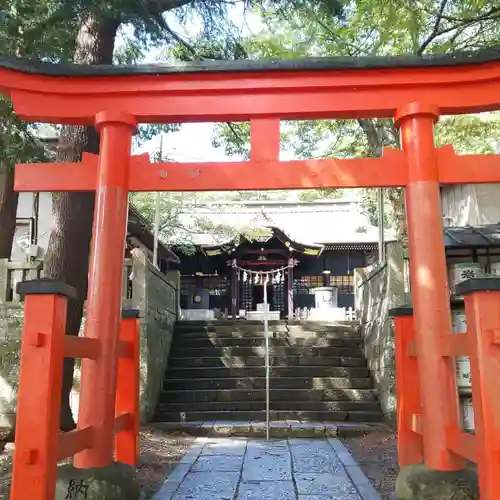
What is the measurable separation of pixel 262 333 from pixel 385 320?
3313 millimetres

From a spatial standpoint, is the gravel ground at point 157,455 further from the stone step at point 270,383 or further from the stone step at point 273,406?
the stone step at point 270,383

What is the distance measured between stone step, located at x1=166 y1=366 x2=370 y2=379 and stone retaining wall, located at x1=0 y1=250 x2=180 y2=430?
47 cm

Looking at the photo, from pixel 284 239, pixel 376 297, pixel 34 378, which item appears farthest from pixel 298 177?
pixel 284 239

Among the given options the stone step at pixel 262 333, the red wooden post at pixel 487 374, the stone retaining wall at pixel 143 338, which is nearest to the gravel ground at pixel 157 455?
the stone retaining wall at pixel 143 338

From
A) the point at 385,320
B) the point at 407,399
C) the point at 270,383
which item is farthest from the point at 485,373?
the point at 270,383

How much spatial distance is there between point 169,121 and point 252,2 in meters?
3.41

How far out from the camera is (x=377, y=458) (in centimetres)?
613

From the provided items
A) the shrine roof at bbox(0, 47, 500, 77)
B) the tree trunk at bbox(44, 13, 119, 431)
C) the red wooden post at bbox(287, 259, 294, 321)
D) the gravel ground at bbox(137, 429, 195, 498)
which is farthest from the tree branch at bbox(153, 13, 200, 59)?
the red wooden post at bbox(287, 259, 294, 321)

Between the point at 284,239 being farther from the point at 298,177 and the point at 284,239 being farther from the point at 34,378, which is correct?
the point at 34,378

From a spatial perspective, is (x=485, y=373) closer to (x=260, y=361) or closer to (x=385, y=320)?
(x=385, y=320)

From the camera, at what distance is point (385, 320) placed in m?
8.62

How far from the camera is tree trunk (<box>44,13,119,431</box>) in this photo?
6477 millimetres

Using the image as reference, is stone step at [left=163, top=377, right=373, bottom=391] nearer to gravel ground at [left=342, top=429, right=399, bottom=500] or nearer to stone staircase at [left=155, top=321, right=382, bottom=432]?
stone staircase at [left=155, top=321, right=382, bottom=432]

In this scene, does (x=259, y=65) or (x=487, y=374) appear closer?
(x=487, y=374)
